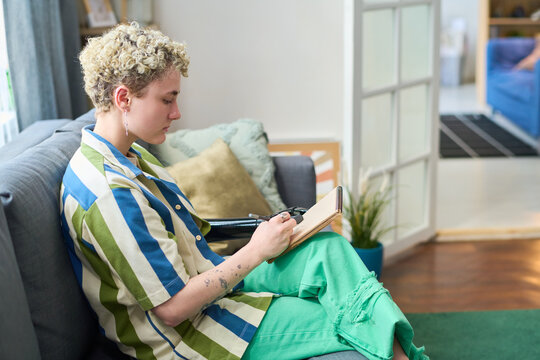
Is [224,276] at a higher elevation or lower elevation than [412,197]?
higher

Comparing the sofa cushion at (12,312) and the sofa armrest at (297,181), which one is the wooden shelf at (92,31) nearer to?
the sofa armrest at (297,181)

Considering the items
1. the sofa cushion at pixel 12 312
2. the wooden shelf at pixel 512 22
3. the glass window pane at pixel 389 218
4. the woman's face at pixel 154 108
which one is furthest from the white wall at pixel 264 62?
the wooden shelf at pixel 512 22

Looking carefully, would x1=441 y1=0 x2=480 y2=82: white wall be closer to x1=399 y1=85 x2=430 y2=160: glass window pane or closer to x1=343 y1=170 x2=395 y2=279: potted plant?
x1=399 y1=85 x2=430 y2=160: glass window pane

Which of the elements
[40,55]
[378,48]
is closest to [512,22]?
[378,48]

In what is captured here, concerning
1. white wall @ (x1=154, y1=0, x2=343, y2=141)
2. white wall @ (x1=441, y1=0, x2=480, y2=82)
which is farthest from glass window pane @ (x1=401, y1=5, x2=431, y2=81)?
white wall @ (x1=441, y1=0, x2=480, y2=82)

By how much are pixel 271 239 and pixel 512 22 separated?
22.9 feet

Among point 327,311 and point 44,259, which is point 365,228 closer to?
point 327,311

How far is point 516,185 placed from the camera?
4684mm

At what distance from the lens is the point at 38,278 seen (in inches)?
54.2

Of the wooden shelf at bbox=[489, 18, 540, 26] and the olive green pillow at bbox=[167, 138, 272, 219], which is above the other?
the wooden shelf at bbox=[489, 18, 540, 26]

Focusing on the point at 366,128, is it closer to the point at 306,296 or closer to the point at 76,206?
the point at 306,296

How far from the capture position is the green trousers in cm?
146

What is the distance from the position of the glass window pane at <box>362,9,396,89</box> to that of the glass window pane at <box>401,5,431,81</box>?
0.33ft

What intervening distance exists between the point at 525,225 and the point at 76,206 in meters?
3.06
